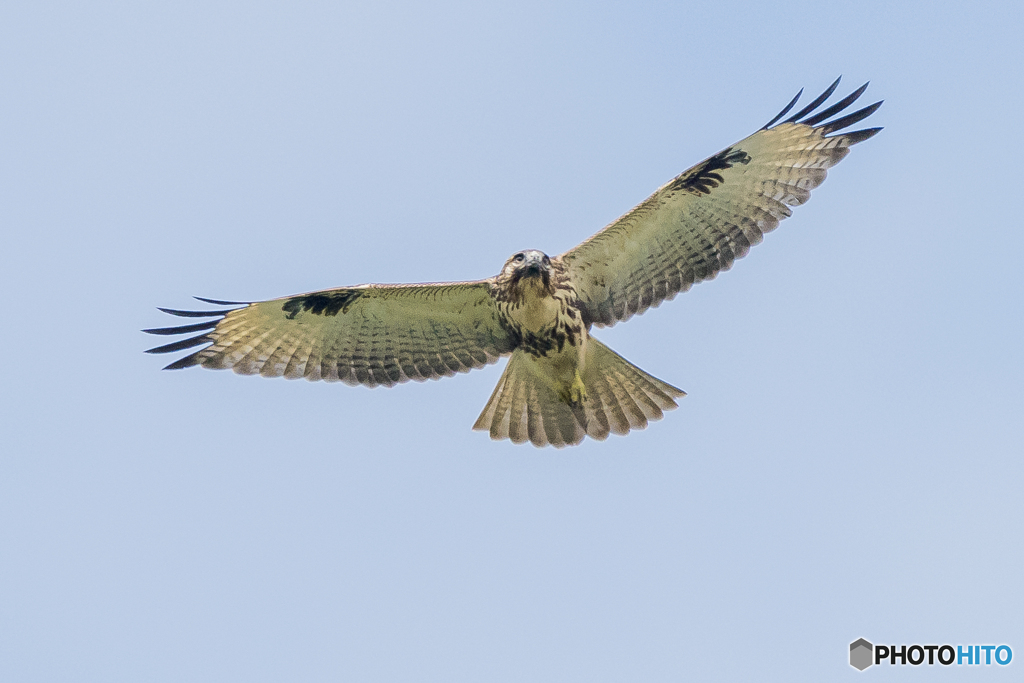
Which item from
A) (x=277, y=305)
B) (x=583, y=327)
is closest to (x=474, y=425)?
(x=583, y=327)

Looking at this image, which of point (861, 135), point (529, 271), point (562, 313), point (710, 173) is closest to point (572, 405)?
point (562, 313)

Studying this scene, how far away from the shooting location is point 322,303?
9.41 m

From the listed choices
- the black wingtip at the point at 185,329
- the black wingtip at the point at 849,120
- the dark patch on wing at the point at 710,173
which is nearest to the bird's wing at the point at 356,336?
the black wingtip at the point at 185,329

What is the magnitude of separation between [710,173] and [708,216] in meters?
0.39

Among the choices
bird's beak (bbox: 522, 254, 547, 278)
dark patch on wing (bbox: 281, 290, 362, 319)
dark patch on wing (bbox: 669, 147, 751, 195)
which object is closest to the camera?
bird's beak (bbox: 522, 254, 547, 278)

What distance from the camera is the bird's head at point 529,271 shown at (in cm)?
866

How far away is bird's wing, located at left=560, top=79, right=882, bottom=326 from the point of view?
29.8 ft

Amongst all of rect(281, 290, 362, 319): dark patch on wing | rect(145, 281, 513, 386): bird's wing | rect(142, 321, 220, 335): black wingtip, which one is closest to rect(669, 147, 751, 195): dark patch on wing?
rect(145, 281, 513, 386): bird's wing

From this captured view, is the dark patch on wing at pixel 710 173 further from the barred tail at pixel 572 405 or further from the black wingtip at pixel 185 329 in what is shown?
the black wingtip at pixel 185 329

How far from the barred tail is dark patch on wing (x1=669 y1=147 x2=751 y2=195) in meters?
→ 1.58

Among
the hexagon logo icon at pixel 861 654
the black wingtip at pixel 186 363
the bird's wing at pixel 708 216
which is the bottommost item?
the hexagon logo icon at pixel 861 654

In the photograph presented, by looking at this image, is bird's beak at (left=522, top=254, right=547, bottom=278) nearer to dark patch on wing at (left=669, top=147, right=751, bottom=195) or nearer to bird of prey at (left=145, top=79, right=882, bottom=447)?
bird of prey at (left=145, top=79, right=882, bottom=447)

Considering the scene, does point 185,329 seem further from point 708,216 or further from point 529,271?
point 708,216

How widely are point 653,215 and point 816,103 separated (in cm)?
158
